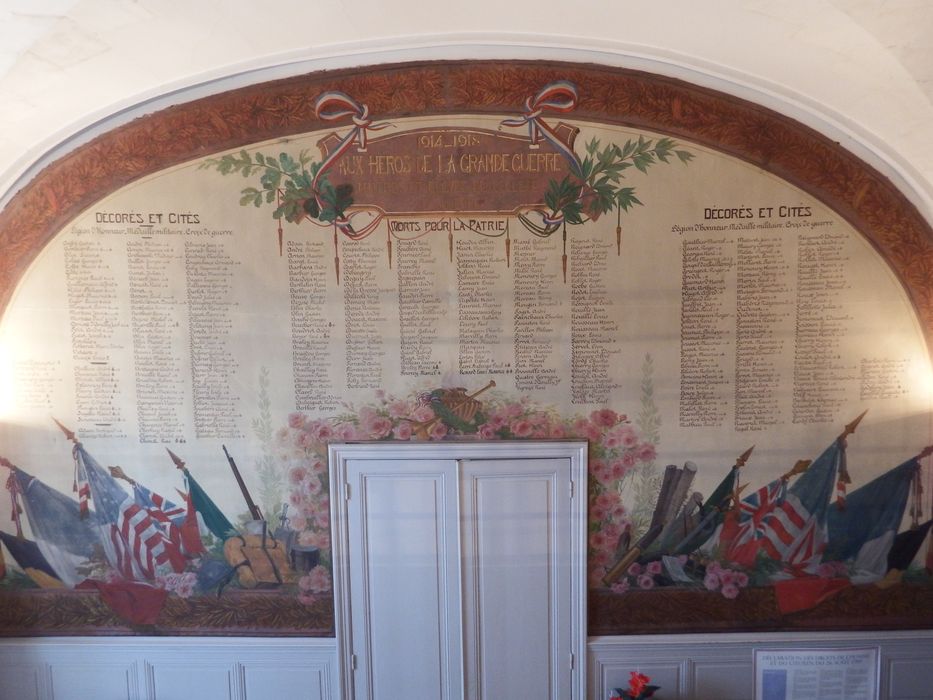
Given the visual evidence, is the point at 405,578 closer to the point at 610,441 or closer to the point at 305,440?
the point at 305,440

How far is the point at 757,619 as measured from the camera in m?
4.30

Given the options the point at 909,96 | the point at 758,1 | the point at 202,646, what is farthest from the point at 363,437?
the point at 909,96

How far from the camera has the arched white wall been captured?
3156 mm

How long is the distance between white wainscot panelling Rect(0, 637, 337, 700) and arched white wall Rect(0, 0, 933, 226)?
285 cm

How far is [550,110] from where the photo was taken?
13.1ft

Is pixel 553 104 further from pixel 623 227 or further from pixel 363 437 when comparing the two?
pixel 363 437

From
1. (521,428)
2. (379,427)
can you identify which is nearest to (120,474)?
(379,427)

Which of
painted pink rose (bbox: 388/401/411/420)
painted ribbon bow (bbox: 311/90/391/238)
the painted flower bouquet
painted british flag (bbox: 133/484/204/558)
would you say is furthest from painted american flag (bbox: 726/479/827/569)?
painted british flag (bbox: 133/484/204/558)

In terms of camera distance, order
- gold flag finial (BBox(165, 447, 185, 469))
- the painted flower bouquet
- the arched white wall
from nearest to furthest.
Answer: the arched white wall → the painted flower bouquet → gold flag finial (BBox(165, 447, 185, 469))

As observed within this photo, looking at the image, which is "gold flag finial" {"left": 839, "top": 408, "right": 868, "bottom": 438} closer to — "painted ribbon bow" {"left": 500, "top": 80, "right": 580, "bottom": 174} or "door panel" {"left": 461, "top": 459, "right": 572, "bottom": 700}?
"door panel" {"left": 461, "top": 459, "right": 572, "bottom": 700}

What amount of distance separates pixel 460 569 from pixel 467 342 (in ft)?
4.58

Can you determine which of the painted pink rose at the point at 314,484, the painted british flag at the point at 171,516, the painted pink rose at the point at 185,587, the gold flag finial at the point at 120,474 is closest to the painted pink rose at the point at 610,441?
the painted pink rose at the point at 314,484

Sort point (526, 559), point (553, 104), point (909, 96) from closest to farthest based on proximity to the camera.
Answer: point (909, 96), point (553, 104), point (526, 559)

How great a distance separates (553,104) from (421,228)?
1037mm
